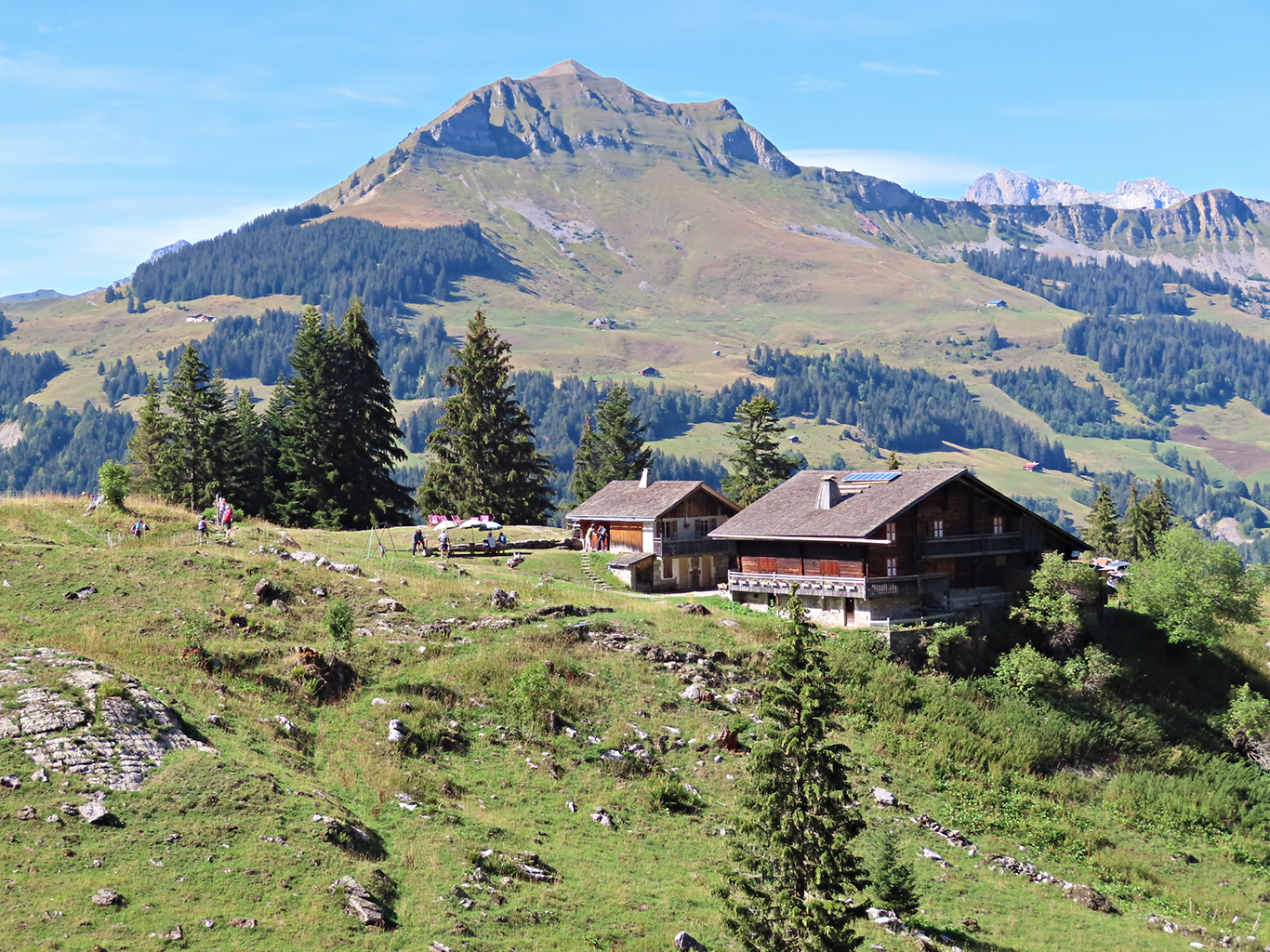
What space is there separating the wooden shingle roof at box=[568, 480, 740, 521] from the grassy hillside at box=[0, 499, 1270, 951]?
41.2 ft

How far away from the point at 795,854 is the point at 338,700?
1852 centimetres

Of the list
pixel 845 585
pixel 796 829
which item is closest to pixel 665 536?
pixel 845 585

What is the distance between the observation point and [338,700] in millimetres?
40000

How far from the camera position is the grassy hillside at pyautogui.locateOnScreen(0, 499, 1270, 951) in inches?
1078

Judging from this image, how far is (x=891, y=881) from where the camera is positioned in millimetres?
32812

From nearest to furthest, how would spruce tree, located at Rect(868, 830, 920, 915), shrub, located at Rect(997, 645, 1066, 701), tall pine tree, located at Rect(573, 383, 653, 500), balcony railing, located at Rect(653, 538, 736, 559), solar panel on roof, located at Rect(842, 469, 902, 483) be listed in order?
spruce tree, located at Rect(868, 830, 920, 915), shrub, located at Rect(997, 645, 1066, 701), solar panel on roof, located at Rect(842, 469, 902, 483), balcony railing, located at Rect(653, 538, 736, 559), tall pine tree, located at Rect(573, 383, 653, 500)

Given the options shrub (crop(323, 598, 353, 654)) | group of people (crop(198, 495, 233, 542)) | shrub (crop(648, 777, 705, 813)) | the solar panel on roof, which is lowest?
shrub (crop(648, 777, 705, 813))

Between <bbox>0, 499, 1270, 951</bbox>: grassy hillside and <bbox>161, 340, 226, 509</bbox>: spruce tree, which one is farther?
<bbox>161, 340, 226, 509</bbox>: spruce tree

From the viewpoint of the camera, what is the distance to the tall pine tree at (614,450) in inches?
4154

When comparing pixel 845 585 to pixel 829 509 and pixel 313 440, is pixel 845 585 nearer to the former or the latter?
pixel 829 509

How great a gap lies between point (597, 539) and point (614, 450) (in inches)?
1264

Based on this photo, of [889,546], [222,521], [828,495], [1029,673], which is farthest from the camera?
[222,521]

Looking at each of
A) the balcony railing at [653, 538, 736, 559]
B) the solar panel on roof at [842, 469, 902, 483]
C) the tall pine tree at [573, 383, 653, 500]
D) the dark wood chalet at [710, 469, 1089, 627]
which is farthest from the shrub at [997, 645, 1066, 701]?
the tall pine tree at [573, 383, 653, 500]

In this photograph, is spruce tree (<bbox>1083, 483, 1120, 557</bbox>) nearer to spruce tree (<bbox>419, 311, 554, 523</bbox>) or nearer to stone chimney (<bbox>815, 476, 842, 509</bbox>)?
spruce tree (<bbox>419, 311, 554, 523</bbox>)
